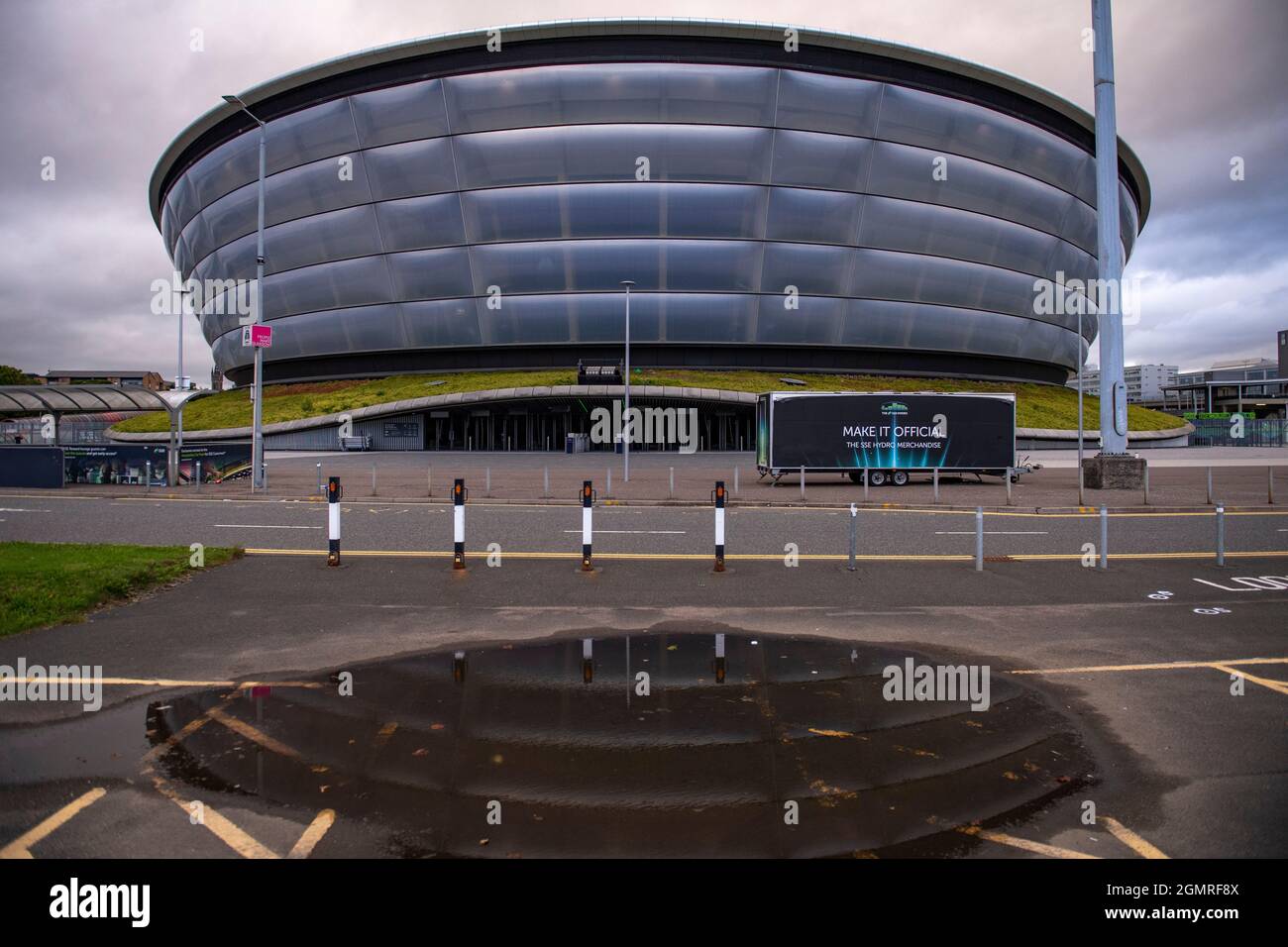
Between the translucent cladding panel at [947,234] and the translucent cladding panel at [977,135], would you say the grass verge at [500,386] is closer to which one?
the translucent cladding panel at [947,234]

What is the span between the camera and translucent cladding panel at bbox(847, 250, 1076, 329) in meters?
54.1

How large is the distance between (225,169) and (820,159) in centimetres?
4456

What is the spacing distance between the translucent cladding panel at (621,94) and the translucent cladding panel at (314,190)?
30.4 feet

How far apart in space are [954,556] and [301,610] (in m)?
9.62

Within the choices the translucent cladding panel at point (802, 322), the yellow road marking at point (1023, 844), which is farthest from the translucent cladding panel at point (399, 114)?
the yellow road marking at point (1023, 844)

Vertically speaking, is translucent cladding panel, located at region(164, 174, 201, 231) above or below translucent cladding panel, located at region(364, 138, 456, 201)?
above

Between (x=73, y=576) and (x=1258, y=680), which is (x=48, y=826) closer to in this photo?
(x=73, y=576)

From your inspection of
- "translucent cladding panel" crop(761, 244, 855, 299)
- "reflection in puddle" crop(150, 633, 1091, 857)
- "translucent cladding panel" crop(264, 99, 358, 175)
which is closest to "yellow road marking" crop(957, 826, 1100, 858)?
"reflection in puddle" crop(150, 633, 1091, 857)

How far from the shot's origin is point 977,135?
177ft

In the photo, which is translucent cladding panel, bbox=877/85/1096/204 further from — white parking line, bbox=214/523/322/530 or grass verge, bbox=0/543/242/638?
grass verge, bbox=0/543/242/638

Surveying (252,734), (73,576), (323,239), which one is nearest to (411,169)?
(323,239)

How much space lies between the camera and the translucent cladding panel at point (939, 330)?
5516cm

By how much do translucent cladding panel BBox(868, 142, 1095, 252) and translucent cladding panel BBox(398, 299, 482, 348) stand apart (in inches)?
1125
